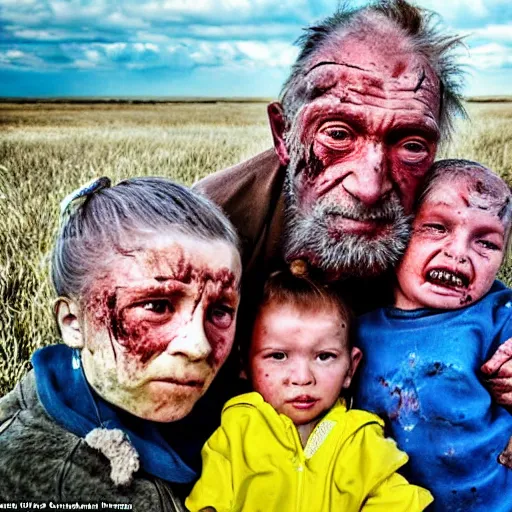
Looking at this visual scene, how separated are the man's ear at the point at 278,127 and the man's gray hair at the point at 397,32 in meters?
0.04

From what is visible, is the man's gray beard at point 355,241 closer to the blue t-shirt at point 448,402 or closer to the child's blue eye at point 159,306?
the blue t-shirt at point 448,402

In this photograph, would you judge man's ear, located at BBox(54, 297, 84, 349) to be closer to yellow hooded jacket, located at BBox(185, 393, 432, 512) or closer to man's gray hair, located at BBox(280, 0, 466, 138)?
yellow hooded jacket, located at BBox(185, 393, 432, 512)

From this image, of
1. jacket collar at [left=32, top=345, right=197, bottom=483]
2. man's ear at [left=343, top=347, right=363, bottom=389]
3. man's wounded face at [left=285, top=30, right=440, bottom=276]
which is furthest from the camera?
man's ear at [left=343, top=347, right=363, bottom=389]

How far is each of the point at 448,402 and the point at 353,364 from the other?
0.36m

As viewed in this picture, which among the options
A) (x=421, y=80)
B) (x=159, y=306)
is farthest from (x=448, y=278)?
(x=159, y=306)

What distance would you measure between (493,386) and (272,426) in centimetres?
82

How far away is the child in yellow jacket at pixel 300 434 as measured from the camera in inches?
110

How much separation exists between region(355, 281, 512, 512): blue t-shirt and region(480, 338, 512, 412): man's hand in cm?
3

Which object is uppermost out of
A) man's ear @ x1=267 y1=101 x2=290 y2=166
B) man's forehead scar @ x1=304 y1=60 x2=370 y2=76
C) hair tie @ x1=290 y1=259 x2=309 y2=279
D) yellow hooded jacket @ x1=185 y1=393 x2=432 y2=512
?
man's forehead scar @ x1=304 y1=60 x2=370 y2=76

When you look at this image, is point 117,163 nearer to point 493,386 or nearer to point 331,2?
point 331,2

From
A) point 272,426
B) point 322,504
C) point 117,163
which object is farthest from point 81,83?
point 322,504

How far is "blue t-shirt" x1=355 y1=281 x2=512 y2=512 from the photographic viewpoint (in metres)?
2.94

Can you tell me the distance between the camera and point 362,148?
116 inches

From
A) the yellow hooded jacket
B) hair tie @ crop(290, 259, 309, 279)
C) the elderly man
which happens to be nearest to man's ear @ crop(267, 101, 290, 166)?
the elderly man
